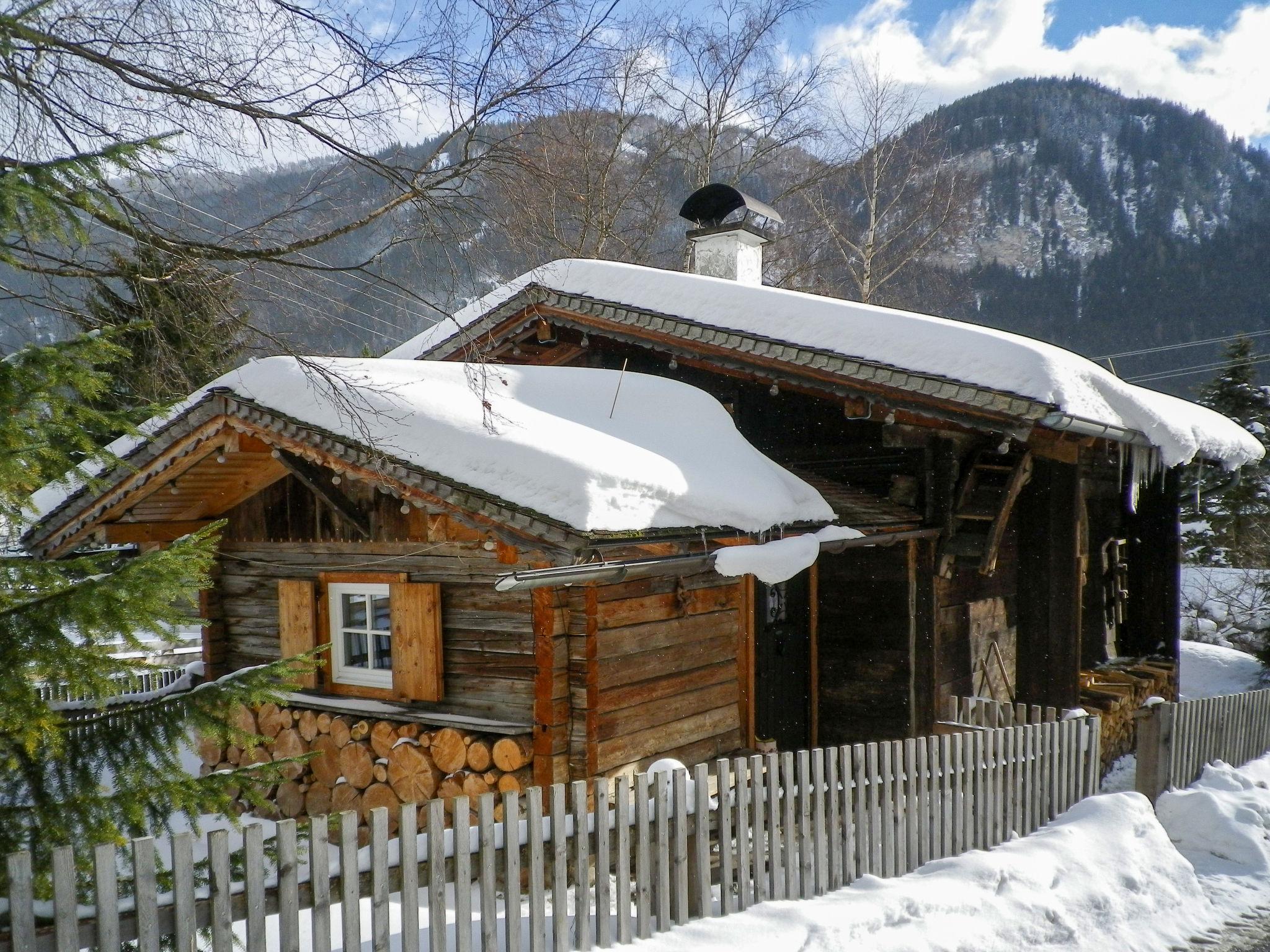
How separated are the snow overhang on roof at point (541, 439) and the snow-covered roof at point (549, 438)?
1 cm

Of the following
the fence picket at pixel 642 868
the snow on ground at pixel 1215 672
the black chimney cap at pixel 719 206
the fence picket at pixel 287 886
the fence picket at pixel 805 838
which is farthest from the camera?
the snow on ground at pixel 1215 672

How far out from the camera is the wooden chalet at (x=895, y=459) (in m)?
7.93

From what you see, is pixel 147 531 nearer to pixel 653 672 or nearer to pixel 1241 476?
pixel 653 672

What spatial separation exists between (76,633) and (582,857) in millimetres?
2627

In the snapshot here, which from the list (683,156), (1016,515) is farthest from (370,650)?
(683,156)

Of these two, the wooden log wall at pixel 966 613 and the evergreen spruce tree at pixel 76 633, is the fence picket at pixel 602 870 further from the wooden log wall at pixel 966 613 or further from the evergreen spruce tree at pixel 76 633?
the wooden log wall at pixel 966 613

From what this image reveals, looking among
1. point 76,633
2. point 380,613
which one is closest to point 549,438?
point 380,613

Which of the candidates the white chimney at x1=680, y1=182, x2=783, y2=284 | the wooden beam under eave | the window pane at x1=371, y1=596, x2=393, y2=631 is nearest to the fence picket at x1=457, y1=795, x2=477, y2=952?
the window pane at x1=371, y1=596, x2=393, y2=631

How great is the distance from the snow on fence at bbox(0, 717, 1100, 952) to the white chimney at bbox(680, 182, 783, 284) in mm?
7647

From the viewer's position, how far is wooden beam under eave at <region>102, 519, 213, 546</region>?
26.2 ft

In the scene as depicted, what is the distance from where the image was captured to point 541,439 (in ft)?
21.2

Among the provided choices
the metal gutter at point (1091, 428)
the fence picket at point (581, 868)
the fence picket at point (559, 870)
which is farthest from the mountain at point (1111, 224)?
the fence picket at point (559, 870)

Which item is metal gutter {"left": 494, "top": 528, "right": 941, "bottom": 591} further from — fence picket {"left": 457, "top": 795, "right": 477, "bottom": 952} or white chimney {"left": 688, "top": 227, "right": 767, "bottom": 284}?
white chimney {"left": 688, "top": 227, "right": 767, "bottom": 284}

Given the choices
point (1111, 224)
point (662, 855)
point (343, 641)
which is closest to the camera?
point (662, 855)
